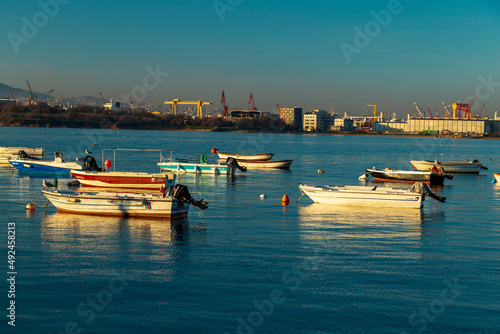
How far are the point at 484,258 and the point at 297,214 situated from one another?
1084 cm

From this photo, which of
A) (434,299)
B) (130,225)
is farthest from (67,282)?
(434,299)

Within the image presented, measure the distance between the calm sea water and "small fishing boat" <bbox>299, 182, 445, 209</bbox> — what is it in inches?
41.9

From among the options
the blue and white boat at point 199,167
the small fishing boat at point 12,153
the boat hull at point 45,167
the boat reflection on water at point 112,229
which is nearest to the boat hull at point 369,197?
the boat reflection on water at point 112,229

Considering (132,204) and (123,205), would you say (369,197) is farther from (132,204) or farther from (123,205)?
(123,205)

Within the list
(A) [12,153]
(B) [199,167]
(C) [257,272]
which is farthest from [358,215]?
(A) [12,153]

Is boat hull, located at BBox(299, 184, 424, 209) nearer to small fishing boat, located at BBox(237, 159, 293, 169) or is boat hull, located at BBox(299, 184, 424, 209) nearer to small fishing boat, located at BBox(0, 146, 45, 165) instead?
small fishing boat, located at BBox(237, 159, 293, 169)

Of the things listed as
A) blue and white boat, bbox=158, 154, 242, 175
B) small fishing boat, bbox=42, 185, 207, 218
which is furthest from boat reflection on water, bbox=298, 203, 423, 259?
blue and white boat, bbox=158, 154, 242, 175

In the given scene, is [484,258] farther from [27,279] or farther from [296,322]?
[27,279]

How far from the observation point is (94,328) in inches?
493

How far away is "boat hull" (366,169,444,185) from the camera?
46741 mm

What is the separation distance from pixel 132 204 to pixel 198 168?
2674 cm

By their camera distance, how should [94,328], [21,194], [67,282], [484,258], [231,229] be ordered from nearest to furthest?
[94,328]
[67,282]
[484,258]
[231,229]
[21,194]

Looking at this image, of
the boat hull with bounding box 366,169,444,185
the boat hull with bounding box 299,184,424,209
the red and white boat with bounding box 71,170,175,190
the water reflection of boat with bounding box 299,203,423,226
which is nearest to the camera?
the water reflection of boat with bounding box 299,203,423,226

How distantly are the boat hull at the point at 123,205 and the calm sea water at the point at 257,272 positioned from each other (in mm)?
572
